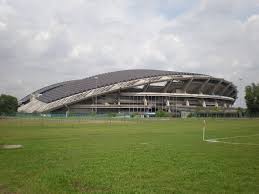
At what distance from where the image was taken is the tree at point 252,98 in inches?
5084

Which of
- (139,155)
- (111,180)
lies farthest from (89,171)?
(139,155)

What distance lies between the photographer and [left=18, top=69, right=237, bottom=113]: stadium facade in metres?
145

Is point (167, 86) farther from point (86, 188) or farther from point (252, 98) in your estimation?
point (86, 188)

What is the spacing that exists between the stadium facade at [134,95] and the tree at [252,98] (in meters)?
23.9

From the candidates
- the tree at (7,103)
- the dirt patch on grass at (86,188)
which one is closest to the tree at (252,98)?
the tree at (7,103)

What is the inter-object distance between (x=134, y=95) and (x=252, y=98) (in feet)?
146

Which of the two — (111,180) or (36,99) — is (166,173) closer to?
(111,180)

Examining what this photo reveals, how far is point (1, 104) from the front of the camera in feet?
432

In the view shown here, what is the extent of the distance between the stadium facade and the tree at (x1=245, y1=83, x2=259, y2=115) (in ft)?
78.3

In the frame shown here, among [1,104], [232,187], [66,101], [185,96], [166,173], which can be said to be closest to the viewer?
[232,187]

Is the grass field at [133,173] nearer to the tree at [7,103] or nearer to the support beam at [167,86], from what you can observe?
the tree at [7,103]

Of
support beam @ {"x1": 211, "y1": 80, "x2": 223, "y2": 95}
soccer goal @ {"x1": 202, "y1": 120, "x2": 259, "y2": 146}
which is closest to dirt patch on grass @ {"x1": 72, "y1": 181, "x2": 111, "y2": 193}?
soccer goal @ {"x1": 202, "y1": 120, "x2": 259, "y2": 146}

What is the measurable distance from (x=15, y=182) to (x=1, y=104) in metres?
128

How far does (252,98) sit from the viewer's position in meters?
130
